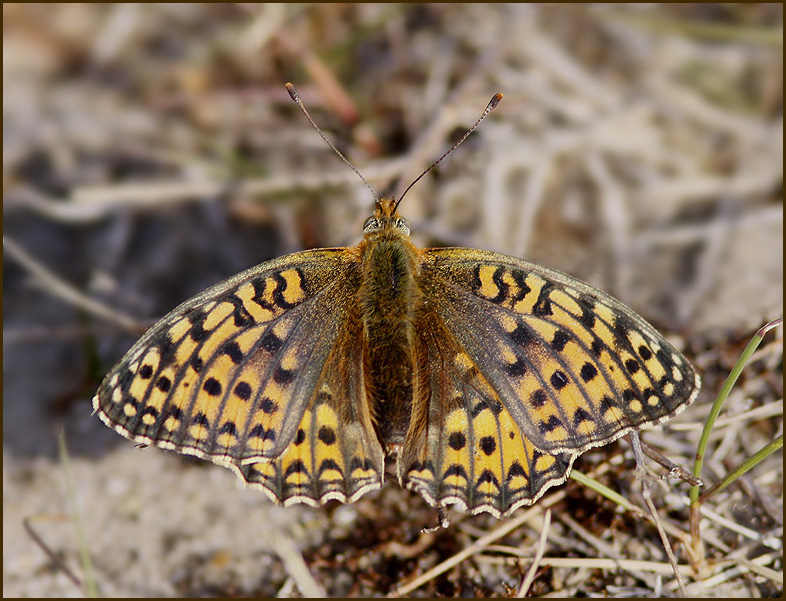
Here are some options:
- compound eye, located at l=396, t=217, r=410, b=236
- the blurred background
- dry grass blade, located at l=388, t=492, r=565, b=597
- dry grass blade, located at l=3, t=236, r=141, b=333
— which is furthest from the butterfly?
dry grass blade, located at l=3, t=236, r=141, b=333

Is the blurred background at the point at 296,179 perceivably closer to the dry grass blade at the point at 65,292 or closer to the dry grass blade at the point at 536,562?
the dry grass blade at the point at 65,292

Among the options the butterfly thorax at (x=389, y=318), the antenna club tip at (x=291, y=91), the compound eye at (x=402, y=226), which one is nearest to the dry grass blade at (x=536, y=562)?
the butterfly thorax at (x=389, y=318)

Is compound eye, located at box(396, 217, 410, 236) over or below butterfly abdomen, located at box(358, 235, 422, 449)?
over

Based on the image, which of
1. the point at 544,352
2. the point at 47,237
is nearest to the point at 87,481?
the point at 47,237

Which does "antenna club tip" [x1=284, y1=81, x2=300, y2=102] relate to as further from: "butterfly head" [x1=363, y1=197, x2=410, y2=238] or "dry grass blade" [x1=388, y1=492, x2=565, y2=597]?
"dry grass blade" [x1=388, y1=492, x2=565, y2=597]

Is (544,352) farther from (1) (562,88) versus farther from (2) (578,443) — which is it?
(1) (562,88)

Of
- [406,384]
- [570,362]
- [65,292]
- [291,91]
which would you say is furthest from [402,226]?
[65,292]
